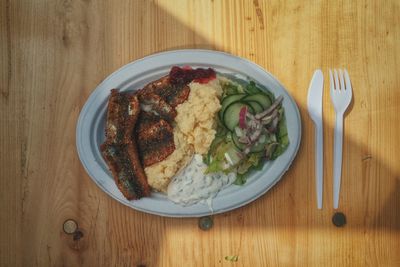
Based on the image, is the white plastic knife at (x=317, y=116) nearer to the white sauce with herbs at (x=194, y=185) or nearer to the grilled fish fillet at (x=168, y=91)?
the white sauce with herbs at (x=194, y=185)

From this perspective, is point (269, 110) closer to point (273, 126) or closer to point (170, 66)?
point (273, 126)

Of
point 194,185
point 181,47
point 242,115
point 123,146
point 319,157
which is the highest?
point 181,47

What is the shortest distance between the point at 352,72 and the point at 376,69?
8.7 inches

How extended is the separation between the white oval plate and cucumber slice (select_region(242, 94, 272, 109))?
9cm

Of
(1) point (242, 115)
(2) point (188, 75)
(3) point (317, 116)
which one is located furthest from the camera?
(3) point (317, 116)

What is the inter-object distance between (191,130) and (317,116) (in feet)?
3.57

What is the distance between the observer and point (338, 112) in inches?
114

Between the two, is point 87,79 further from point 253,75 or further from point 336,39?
point 336,39

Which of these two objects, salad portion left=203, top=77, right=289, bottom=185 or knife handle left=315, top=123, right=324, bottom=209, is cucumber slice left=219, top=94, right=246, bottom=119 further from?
knife handle left=315, top=123, right=324, bottom=209

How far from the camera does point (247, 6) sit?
2.94 m

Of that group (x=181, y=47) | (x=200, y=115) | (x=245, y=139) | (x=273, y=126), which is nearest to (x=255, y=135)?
(x=245, y=139)

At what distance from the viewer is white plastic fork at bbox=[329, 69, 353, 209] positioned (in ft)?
9.50

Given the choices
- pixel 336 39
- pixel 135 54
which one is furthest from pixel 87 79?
pixel 336 39

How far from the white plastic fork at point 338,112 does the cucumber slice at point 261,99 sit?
62 cm
